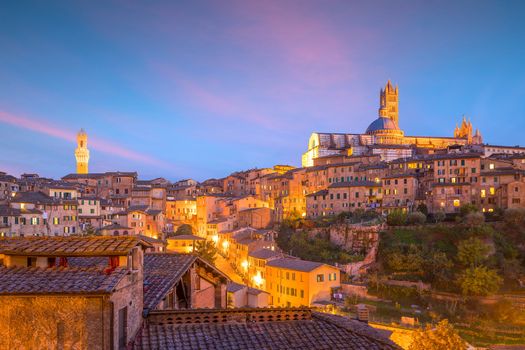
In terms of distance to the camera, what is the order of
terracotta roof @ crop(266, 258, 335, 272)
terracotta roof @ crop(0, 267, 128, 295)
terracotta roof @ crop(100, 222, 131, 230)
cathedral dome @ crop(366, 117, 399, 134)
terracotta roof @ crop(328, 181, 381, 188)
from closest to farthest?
terracotta roof @ crop(0, 267, 128, 295) < terracotta roof @ crop(266, 258, 335, 272) < terracotta roof @ crop(100, 222, 131, 230) < terracotta roof @ crop(328, 181, 381, 188) < cathedral dome @ crop(366, 117, 399, 134)

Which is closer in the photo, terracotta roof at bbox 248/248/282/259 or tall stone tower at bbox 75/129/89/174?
terracotta roof at bbox 248/248/282/259

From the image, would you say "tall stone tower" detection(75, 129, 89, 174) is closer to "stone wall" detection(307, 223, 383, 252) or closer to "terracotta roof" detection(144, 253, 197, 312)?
"stone wall" detection(307, 223, 383, 252)

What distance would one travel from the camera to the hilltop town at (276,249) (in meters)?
9.90

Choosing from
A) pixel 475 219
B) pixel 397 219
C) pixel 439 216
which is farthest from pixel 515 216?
pixel 397 219

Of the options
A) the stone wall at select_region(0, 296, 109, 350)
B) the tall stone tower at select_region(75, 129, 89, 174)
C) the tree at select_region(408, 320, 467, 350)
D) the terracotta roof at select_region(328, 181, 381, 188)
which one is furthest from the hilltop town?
the tall stone tower at select_region(75, 129, 89, 174)

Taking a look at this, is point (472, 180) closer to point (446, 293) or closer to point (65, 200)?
point (446, 293)

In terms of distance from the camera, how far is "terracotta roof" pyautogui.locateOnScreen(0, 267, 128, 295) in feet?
29.1

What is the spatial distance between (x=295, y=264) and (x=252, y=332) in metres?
38.8

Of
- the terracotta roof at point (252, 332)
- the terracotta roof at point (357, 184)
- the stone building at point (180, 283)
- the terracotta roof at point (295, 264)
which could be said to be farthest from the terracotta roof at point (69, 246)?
the terracotta roof at point (357, 184)

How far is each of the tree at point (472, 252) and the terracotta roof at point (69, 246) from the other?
1885 inches

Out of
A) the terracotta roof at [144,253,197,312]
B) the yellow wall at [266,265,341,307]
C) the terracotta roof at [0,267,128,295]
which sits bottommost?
the yellow wall at [266,265,341,307]

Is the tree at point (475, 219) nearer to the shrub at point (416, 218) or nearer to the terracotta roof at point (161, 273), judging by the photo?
the shrub at point (416, 218)

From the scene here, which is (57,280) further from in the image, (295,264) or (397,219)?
(397,219)

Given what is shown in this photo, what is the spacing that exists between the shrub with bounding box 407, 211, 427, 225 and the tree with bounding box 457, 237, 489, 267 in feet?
28.6
